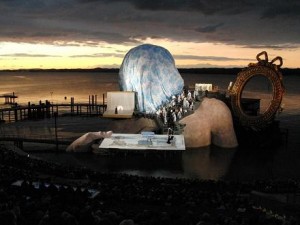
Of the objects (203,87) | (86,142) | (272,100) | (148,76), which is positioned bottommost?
(86,142)

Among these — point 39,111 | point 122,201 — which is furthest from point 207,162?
point 39,111

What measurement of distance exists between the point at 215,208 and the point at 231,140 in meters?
27.0

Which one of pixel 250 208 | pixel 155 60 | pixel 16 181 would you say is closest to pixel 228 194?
pixel 250 208

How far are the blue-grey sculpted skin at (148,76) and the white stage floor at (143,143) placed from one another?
10.1 m

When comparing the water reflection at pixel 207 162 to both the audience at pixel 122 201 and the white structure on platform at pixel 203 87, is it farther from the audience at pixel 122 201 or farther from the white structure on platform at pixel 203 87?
the white structure on platform at pixel 203 87

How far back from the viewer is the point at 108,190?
2038cm

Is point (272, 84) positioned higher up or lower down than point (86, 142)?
higher up

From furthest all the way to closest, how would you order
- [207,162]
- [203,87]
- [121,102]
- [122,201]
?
1. [203,87]
2. [121,102]
3. [207,162]
4. [122,201]

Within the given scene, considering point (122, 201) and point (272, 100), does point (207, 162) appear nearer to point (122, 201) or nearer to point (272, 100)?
point (272, 100)

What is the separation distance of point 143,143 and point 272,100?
16261 mm

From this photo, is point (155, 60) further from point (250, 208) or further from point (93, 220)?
point (93, 220)

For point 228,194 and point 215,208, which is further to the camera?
point 228,194

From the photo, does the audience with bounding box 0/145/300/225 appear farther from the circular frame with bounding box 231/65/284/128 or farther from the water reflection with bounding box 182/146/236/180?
the circular frame with bounding box 231/65/284/128

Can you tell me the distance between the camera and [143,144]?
37.8 m
